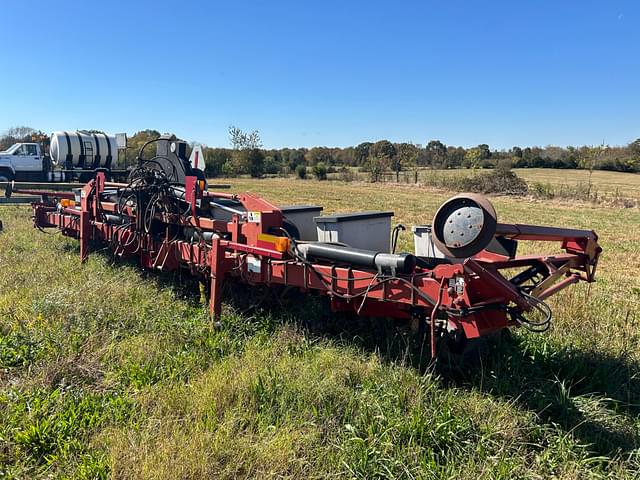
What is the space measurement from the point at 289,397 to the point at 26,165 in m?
23.9

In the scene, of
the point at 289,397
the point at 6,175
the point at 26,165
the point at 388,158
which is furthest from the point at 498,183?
the point at 289,397

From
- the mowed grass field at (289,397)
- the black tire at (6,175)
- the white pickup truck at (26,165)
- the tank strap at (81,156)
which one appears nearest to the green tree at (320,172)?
the white pickup truck at (26,165)

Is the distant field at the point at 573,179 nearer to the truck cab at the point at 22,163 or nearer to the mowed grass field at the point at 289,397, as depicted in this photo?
the mowed grass field at the point at 289,397

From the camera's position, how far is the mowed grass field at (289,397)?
2678 millimetres

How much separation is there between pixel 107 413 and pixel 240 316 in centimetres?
178

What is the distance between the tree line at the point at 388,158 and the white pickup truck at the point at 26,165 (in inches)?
1057

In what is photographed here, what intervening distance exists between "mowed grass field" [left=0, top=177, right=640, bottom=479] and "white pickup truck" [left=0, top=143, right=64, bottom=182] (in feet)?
66.1

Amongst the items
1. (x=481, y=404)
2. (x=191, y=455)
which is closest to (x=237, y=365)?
(x=191, y=455)

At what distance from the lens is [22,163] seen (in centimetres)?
2245

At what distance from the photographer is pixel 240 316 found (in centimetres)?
477

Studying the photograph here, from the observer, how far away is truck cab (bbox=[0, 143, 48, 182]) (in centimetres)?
2222

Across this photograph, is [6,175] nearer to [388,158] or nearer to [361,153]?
[388,158]

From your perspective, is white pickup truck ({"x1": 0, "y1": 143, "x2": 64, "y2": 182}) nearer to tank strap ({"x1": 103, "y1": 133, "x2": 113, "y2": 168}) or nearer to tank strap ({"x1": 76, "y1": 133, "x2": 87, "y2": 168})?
tank strap ({"x1": 76, "y1": 133, "x2": 87, "y2": 168})

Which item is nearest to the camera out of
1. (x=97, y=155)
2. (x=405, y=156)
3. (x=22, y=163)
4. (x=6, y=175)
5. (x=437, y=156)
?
(x=97, y=155)
